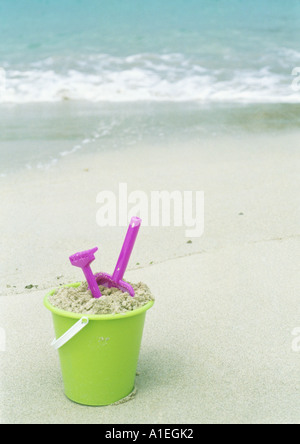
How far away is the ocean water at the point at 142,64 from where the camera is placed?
5.75 metres

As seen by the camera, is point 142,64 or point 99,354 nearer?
point 99,354

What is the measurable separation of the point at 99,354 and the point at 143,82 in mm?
6359

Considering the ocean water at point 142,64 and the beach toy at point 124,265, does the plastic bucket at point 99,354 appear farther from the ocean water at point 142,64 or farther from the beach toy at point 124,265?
the ocean water at point 142,64

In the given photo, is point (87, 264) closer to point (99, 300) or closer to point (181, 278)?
point (99, 300)

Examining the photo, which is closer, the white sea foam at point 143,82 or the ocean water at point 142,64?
the ocean water at point 142,64

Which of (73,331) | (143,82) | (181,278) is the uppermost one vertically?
(143,82)

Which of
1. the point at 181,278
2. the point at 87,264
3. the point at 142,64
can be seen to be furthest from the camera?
the point at 142,64

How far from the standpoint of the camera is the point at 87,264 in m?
1.74

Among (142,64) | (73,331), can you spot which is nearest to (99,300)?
(73,331)

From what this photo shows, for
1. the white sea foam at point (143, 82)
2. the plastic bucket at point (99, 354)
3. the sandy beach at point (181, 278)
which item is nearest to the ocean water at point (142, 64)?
the white sea foam at point (143, 82)

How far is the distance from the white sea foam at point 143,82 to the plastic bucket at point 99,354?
5.44 meters

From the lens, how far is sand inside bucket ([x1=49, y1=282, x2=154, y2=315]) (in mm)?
1656

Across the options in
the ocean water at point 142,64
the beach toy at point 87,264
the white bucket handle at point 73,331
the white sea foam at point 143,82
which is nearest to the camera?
the white bucket handle at point 73,331
